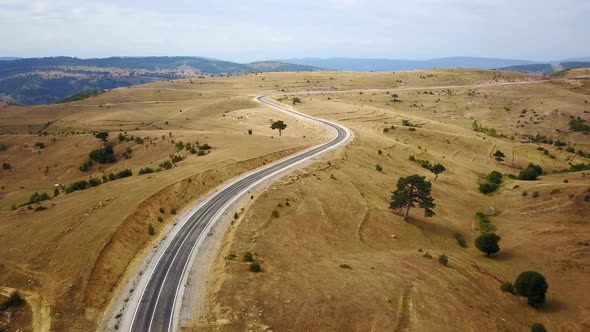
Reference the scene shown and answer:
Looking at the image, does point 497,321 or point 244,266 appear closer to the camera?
point 497,321

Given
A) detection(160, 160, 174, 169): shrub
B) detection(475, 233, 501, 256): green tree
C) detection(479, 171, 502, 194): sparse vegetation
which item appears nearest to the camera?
detection(475, 233, 501, 256): green tree

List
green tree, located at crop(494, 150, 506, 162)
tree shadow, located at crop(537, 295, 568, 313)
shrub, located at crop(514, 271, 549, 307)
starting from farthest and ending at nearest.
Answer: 1. green tree, located at crop(494, 150, 506, 162)
2. tree shadow, located at crop(537, 295, 568, 313)
3. shrub, located at crop(514, 271, 549, 307)

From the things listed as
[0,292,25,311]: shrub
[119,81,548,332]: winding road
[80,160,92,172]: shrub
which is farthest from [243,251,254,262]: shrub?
[80,160,92,172]: shrub

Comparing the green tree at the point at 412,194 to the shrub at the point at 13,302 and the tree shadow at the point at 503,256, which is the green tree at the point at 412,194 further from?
the shrub at the point at 13,302

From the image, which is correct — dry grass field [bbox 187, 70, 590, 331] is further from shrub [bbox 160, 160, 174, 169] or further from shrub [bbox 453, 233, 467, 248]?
shrub [bbox 160, 160, 174, 169]

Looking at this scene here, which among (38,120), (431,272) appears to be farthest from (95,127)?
(431,272)

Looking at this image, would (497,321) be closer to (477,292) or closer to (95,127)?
(477,292)

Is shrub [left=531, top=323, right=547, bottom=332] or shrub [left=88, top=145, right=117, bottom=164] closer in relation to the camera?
shrub [left=531, top=323, right=547, bottom=332]
